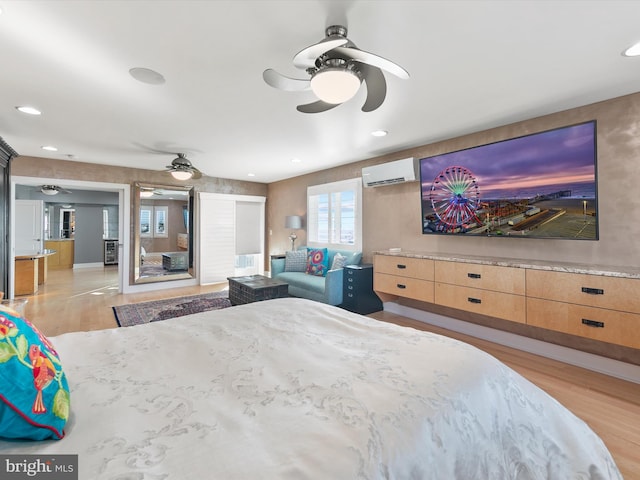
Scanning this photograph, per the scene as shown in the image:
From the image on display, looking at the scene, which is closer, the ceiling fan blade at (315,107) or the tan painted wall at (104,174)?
the ceiling fan blade at (315,107)

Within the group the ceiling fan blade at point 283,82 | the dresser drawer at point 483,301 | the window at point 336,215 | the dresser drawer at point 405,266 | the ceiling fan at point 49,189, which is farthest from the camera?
the ceiling fan at point 49,189

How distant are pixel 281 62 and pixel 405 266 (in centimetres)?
262

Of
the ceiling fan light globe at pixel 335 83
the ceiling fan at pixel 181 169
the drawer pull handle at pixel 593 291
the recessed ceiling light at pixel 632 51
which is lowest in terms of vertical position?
the drawer pull handle at pixel 593 291

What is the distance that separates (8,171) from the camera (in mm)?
4184

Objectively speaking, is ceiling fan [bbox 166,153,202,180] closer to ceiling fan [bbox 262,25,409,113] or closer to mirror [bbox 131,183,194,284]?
mirror [bbox 131,183,194,284]

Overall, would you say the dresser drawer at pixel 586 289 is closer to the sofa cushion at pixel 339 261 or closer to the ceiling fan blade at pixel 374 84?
the ceiling fan blade at pixel 374 84

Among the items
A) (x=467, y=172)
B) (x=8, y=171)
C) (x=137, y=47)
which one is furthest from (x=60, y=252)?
(x=467, y=172)

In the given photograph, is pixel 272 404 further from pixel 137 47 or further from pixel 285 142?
pixel 285 142

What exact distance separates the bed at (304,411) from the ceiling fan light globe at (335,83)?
1.32 m

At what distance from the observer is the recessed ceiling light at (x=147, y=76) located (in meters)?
2.20

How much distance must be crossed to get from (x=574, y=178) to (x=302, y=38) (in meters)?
2.55

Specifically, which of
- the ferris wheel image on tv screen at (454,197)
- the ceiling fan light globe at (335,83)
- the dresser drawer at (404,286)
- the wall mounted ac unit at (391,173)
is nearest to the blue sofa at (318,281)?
the dresser drawer at (404,286)

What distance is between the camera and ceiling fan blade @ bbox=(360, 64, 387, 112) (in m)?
1.87

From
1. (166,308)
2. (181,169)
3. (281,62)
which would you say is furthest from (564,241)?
(166,308)
